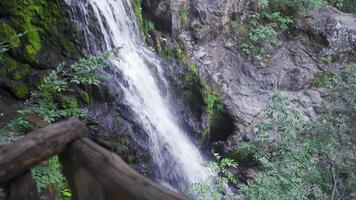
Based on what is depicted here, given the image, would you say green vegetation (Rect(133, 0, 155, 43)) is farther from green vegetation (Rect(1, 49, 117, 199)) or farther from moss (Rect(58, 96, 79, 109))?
green vegetation (Rect(1, 49, 117, 199))

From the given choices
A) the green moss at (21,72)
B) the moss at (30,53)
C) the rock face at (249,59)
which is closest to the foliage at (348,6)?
the rock face at (249,59)

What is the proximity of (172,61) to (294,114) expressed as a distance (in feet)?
12.3

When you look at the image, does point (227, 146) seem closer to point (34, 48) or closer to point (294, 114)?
point (294, 114)

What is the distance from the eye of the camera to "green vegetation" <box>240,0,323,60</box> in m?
10.9

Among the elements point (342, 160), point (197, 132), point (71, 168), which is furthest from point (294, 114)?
point (71, 168)

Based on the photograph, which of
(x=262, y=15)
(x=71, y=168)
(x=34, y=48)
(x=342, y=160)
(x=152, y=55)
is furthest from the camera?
(x=262, y=15)

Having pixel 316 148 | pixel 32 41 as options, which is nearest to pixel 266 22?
pixel 316 148

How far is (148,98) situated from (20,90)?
257cm

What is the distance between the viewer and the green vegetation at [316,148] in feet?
18.4

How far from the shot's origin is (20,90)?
5.92 m

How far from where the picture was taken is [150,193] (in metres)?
1.66

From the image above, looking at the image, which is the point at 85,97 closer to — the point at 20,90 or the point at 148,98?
the point at 20,90

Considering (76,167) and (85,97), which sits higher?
(76,167)

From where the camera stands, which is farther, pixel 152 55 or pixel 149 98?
pixel 152 55
